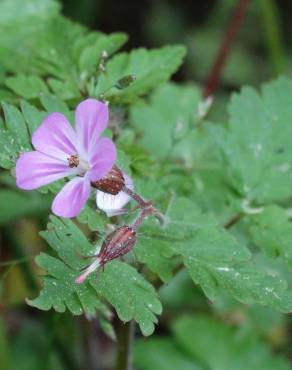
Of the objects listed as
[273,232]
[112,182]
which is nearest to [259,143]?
[273,232]

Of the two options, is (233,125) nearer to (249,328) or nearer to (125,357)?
(125,357)

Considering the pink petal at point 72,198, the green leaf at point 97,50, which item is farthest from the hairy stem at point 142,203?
the green leaf at point 97,50

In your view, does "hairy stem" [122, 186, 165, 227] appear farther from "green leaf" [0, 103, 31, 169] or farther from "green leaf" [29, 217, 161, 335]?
"green leaf" [0, 103, 31, 169]

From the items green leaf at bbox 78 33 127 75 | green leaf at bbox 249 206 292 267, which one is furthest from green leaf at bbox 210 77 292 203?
green leaf at bbox 78 33 127 75

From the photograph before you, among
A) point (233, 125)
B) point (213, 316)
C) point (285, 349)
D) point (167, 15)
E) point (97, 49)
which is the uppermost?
point (97, 49)

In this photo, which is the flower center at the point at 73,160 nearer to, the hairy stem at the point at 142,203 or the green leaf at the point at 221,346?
the hairy stem at the point at 142,203

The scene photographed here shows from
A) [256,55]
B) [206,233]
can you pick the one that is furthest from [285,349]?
[256,55]
